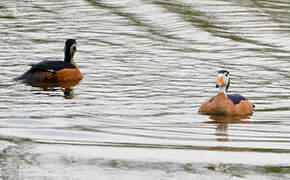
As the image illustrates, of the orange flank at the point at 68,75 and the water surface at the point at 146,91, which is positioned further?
the orange flank at the point at 68,75

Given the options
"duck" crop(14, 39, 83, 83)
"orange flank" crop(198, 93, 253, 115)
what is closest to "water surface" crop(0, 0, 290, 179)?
"orange flank" crop(198, 93, 253, 115)

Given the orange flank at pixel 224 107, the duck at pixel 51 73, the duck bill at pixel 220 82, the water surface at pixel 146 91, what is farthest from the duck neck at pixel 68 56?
the orange flank at pixel 224 107

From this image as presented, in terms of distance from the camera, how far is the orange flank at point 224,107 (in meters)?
16.2

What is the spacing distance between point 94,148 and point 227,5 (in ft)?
75.2

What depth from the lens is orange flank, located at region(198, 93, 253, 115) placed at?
16188 millimetres

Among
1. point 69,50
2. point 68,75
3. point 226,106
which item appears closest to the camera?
point 226,106

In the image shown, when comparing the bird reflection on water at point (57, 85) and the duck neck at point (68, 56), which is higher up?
the duck neck at point (68, 56)

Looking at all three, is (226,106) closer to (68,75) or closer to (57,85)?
(57,85)

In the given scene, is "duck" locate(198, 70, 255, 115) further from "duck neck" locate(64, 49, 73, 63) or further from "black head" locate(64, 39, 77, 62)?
"duck neck" locate(64, 49, 73, 63)

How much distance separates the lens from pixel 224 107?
16391mm

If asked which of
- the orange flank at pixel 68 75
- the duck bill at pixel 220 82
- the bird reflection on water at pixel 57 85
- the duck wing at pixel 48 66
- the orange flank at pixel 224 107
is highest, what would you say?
the duck bill at pixel 220 82

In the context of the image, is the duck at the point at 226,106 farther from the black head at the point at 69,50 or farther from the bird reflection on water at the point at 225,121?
the black head at the point at 69,50

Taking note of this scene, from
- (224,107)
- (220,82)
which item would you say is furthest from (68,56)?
(224,107)

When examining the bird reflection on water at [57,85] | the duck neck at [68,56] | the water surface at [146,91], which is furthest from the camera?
the duck neck at [68,56]
